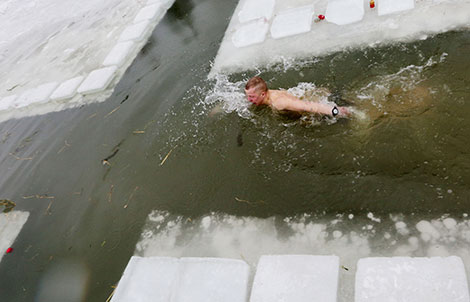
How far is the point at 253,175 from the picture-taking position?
2.90 metres

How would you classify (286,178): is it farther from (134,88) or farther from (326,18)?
(134,88)

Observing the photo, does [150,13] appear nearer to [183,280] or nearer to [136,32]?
[136,32]

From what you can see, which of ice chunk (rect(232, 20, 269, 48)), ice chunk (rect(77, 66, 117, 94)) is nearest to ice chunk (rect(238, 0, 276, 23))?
ice chunk (rect(232, 20, 269, 48))

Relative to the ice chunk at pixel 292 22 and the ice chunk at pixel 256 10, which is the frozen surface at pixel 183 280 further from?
the ice chunk at pixel 256 10

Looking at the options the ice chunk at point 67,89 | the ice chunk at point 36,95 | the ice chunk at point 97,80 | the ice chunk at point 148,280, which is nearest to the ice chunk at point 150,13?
the ice chunk at point 97,80

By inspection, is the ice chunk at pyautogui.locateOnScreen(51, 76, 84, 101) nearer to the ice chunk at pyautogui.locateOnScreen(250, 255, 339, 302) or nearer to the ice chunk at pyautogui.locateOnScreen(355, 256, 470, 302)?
the ice chunk at pyautogui.locateOnScreen(250, 255, 339, 302)

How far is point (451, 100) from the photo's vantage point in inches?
107

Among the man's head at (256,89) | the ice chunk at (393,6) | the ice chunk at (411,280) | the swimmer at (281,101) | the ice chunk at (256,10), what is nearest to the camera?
the ice chunk at (411,280)

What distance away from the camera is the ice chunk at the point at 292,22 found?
13.8 feet

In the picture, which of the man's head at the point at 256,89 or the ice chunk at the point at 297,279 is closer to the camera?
the ice chunk at the point at 297,279

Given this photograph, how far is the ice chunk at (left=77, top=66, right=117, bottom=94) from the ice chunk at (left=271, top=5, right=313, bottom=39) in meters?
2.58

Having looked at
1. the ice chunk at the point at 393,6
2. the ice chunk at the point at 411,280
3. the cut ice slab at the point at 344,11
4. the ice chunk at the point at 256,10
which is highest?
the ice chunk at the point at 256,10

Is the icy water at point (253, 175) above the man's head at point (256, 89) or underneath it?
underneath

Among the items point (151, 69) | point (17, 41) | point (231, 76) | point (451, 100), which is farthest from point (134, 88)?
point (17, 41)
